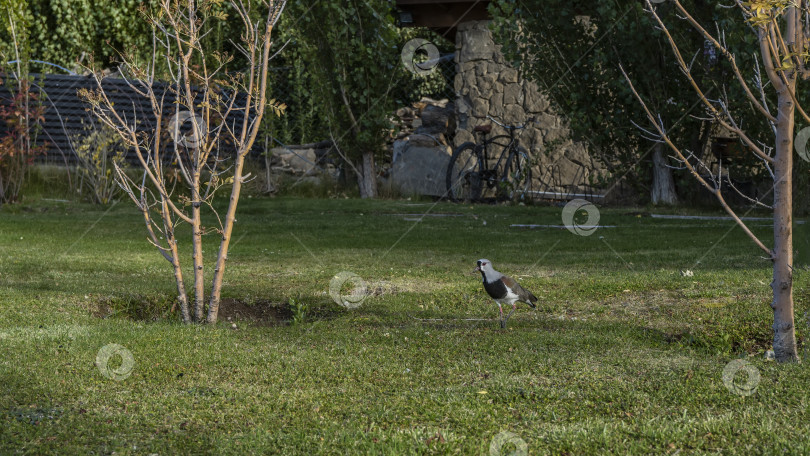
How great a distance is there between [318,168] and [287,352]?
1134 centimetres

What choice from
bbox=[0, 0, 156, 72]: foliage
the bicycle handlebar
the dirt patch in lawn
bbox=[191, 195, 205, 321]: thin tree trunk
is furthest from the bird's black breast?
bbox=[0, 0, 156, 72]: foliage

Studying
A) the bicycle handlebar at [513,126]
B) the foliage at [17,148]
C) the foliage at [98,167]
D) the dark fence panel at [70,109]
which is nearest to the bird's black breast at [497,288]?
the foliage at [98,167]

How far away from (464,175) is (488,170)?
1.76 ft

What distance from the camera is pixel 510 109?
14969mm

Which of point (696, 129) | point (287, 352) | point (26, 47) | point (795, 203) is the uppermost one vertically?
point (26, 47)

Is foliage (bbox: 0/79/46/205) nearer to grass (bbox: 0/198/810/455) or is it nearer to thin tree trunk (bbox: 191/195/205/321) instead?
grass (bbox: 0/198/810/455)

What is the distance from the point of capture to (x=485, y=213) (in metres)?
11.8

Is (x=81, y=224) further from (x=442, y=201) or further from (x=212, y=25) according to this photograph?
(x=212, y=25)

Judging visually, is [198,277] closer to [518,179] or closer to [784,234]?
[784,234]

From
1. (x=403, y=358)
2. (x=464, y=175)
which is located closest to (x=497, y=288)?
(x=403, y=358)

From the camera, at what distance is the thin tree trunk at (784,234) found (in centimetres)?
388

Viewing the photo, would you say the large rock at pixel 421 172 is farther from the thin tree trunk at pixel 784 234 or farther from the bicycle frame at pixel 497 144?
the thin tree trunk at pixel 784 234

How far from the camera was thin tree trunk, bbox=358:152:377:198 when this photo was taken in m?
14.3

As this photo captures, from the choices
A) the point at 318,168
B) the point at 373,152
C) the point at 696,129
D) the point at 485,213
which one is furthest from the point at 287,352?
the point at 318,168
